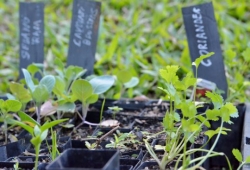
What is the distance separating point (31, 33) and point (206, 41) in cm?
67

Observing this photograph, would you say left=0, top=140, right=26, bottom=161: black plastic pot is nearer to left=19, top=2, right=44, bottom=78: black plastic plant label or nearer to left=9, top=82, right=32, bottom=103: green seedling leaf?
left=9, top=82, right=32, bottom=103: green seedling leaf

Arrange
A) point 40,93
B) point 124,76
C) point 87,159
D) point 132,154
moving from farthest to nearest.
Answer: point 124,76
point 40,93
point 132,154
point 87,159

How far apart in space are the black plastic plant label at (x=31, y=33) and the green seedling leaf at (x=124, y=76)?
1.19ft

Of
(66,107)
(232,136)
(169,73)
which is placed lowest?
(232,136)

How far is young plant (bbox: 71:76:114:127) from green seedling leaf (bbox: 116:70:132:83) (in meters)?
0.19

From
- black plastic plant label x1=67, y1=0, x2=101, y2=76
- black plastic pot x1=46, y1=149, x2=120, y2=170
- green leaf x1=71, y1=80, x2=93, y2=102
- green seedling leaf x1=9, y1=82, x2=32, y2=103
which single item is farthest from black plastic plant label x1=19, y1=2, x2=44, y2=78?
black plastic pot x1=46, y1=149, x2=120, y2=170

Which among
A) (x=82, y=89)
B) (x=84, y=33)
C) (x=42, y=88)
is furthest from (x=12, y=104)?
(x=84, y=33)

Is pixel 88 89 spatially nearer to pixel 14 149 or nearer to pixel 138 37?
pixel 14 149

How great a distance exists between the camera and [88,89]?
1.36 meters

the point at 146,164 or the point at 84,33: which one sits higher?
the point at 84,33

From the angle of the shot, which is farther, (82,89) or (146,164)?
(82,89)

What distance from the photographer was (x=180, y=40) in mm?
2449

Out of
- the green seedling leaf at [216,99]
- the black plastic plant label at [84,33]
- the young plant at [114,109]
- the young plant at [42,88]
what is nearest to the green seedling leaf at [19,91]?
A: the young plant at [42,88]

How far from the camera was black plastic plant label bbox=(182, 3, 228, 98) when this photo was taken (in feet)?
5.34
